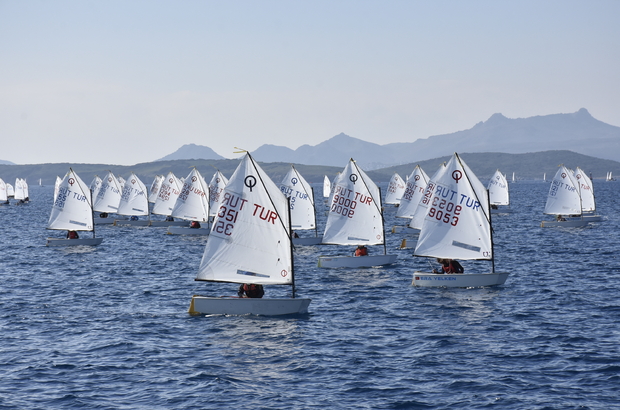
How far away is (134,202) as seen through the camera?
101875mm

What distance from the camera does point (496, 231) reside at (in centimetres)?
9038

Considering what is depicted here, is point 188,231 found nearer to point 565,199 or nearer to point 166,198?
point 166,198

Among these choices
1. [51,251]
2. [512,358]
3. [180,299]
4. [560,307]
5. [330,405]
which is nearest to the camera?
[330,405]

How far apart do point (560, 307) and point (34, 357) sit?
28975mm

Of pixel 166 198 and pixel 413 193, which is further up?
pixel 166 198

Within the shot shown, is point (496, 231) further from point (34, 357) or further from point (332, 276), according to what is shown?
point (34, 357)

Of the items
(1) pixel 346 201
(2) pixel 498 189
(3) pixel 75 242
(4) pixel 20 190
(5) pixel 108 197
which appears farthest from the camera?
(4) pixel 20 190

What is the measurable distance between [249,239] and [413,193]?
2136 inches

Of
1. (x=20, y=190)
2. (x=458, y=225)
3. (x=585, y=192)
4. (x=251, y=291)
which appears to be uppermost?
(x=20, y=190)

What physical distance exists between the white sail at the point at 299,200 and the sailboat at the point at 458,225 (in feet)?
84.4

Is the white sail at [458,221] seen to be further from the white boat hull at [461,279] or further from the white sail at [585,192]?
the white sail at [585,192]

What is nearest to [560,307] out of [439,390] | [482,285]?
[482,285]

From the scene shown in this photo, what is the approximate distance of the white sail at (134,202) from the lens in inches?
3964

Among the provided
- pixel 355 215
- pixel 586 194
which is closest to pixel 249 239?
pixel 355 215
